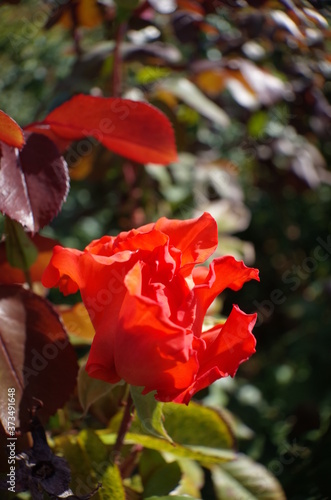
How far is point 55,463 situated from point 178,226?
22 centimetres

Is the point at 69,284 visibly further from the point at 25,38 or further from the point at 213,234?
the point at 25,38

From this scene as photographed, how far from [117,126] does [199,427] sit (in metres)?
0.33

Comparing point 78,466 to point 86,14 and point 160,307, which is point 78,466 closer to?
point 160,307

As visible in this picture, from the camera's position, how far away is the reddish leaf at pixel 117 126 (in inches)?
24.2

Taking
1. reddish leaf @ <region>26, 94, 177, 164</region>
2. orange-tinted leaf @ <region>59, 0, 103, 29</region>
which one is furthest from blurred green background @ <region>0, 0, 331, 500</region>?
reddish leaf @ <region>26, 94, 177, 164</region>

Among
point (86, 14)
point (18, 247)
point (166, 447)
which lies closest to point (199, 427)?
point (166, 447)

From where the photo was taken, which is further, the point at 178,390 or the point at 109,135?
the point at 109,135

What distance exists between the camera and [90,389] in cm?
56

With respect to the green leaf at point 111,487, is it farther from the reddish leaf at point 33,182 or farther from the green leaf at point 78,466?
the reddish leaf at point 33,182

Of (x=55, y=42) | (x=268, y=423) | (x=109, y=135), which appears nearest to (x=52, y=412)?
(x=109, y=135)

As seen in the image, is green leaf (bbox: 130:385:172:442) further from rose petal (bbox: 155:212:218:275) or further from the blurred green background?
the blurred green background

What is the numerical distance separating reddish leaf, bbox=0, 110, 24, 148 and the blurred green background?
1.26 feet

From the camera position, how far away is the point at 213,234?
501 mm

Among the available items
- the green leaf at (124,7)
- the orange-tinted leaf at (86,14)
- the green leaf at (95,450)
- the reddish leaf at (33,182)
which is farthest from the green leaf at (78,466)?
the orange-tinted leaf at (86,14)
